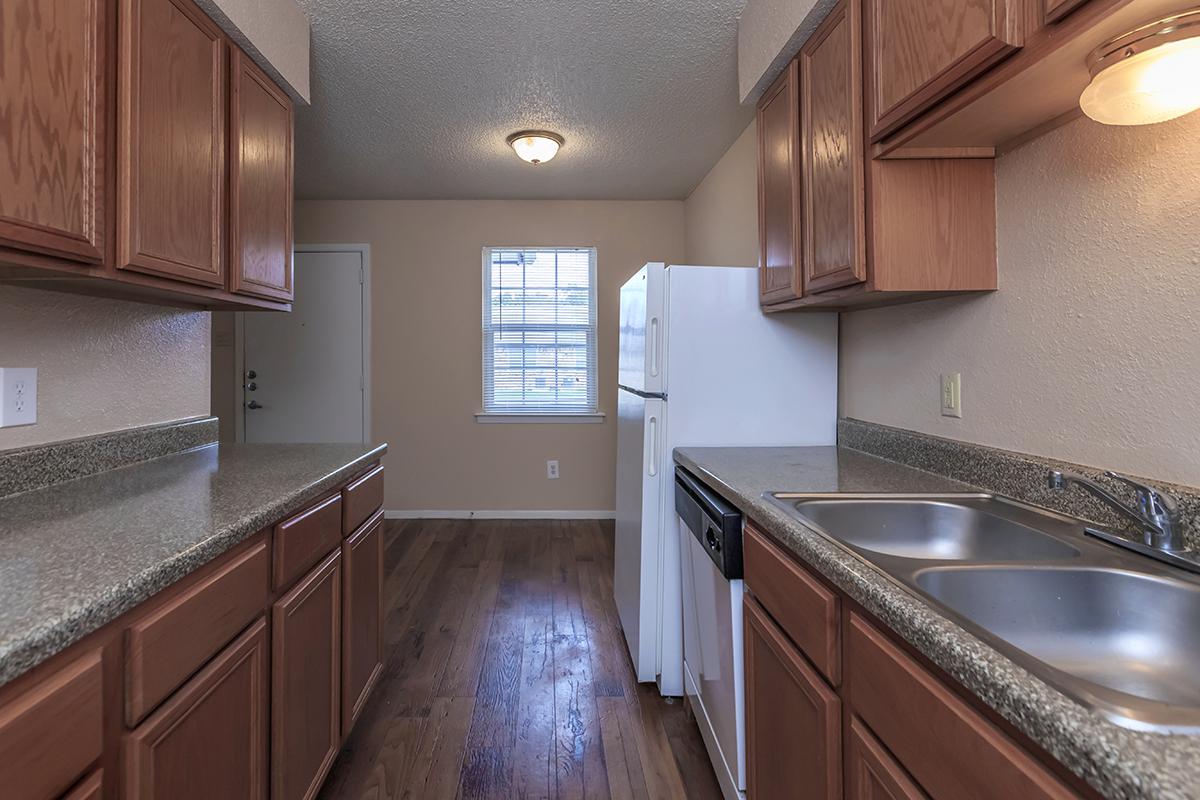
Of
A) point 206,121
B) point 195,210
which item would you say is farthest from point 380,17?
point 195,210

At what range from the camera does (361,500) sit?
176 cm

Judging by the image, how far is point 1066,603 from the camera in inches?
34.6

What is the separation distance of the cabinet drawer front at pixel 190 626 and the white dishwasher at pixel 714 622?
1.01 meters

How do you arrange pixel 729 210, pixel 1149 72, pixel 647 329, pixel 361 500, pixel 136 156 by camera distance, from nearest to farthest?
pixel 1149 72 < pixel 136 156 < pixel 361 500 < pixel 647 329 < pixel 729 210

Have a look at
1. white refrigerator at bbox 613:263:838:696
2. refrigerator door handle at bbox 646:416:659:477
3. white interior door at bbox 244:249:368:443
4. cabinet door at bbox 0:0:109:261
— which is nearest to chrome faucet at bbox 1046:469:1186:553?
white refrigerator at bbox 613:263:838:696

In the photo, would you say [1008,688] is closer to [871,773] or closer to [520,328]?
[871,773]

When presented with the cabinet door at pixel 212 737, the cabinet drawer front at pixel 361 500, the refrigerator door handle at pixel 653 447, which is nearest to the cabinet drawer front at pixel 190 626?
the cabinet door at pixel 212 737

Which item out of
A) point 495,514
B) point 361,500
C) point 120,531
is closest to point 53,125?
point 120,531

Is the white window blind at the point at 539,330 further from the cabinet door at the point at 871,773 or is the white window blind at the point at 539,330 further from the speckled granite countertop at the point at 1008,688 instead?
the cabinet door at the point at 871,773

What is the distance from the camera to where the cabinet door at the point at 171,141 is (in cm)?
122

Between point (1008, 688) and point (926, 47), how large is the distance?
115cm

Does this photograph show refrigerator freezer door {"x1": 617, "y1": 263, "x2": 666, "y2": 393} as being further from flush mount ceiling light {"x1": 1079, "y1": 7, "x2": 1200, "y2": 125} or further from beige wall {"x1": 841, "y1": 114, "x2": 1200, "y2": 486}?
flush mount ceiling light {"x1": 1079, "y1": 7, "x2": 1200, "y2": 125}

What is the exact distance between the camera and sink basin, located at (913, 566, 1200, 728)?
2.56 ft

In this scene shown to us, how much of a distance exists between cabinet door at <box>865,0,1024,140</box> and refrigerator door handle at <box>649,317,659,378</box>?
89cm
